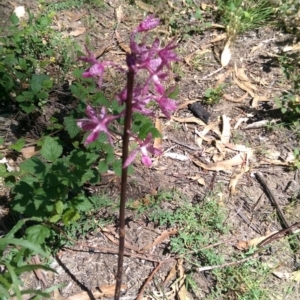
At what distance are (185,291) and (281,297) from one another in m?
0.54

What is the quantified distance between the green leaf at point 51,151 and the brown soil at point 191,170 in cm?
52

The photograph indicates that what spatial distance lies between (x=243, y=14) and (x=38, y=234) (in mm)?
2780

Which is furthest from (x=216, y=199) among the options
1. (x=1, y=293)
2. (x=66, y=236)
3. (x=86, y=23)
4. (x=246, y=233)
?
(x=86, y=23)

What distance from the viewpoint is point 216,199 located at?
3031 millimetres

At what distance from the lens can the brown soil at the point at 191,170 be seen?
105 inches

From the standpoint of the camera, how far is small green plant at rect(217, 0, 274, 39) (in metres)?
4.11

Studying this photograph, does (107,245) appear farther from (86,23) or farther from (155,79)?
(86,23)

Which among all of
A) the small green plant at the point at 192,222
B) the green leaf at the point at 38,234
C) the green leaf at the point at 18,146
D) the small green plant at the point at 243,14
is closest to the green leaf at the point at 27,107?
the green leaf at the point at 18,146

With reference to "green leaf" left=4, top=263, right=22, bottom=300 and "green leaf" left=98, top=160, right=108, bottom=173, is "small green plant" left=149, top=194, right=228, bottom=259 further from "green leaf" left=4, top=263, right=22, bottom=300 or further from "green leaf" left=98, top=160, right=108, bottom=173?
"green leaf" left=4, top=263, right=22, bottom=300

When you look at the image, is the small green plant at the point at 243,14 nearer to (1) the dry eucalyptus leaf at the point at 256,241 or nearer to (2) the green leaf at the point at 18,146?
(1) the dry eucalyptus leaf at the point at 256,241

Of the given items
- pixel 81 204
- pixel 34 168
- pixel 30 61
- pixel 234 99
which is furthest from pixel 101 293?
pixel 234 99

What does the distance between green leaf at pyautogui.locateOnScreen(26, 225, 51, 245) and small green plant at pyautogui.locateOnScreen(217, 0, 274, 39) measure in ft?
8.20

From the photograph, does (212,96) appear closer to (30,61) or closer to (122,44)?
(122,44)

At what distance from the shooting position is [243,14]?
4.16 metres
